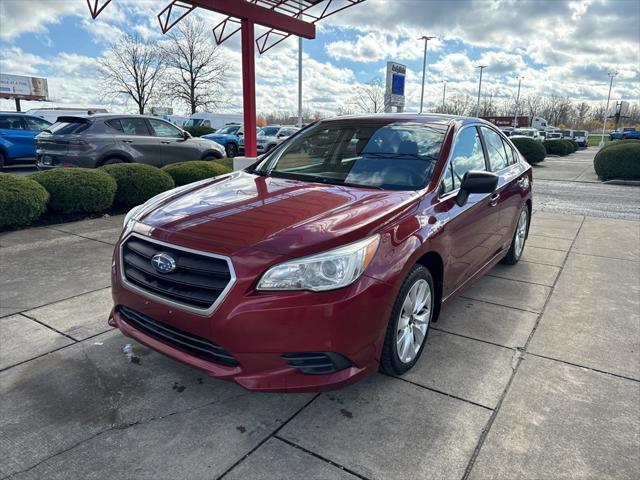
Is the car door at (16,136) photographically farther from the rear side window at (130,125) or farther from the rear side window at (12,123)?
the rear side window at (130,125)

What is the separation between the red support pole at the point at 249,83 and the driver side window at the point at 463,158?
7.09 m

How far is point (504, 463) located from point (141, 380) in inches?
84.1

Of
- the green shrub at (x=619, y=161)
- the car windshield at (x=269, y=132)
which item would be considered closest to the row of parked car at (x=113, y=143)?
the green shrub at (x=619, y=161)

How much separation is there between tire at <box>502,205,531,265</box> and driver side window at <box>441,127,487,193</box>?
53.9 inches

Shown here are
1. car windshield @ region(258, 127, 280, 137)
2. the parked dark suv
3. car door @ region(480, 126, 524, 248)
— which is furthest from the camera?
car windshield @ region(258, 127, 280, 137)

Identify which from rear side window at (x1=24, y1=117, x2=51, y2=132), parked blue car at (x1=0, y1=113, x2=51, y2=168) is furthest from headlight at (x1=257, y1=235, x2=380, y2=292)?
rear side window at (x1=24, y1=117, x2=51, y2=132)

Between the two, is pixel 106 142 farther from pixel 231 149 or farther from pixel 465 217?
pixel 231 149

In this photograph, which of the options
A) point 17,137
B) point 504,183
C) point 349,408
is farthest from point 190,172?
point 17,137

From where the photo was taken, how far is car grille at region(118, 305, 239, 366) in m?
2.40

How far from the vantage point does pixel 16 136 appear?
14.0 metres

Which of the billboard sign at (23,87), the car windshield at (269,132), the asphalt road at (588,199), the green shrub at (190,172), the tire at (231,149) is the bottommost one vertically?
the asphalt road at (588,199)

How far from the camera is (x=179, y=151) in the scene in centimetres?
1095

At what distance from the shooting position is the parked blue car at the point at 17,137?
13812 mm

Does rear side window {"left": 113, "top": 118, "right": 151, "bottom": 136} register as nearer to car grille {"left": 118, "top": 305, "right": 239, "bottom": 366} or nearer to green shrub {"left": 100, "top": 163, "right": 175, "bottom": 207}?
green shrub {"left": 100, "top": 163, "right": 175, "bottom": 207}
